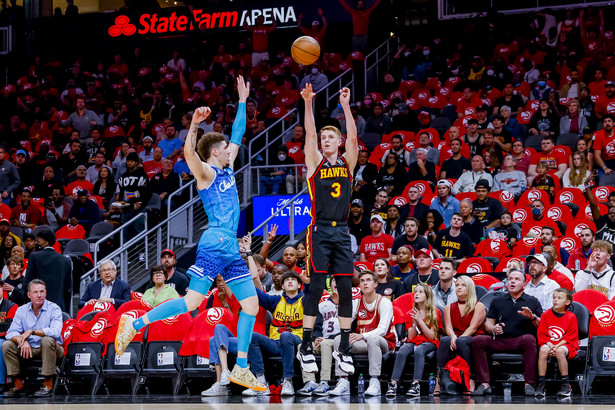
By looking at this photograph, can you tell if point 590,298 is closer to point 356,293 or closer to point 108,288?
point 356,293

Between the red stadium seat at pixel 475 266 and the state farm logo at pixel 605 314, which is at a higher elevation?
the red stadium seat at pixel 475 266

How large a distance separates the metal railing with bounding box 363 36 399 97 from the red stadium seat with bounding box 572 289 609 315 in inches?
405

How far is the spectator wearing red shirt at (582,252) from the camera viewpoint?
11.0m

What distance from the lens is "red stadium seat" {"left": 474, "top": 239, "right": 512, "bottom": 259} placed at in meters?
12.1

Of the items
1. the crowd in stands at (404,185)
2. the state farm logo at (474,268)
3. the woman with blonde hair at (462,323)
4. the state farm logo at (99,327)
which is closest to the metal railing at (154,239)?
the crowd in stands at (404,185)

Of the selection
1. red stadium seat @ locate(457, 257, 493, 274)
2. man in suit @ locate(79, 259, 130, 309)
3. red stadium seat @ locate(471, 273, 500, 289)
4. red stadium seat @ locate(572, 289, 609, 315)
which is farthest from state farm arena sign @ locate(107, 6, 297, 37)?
red stadium seat @ locate(572, 289, 609, 315)

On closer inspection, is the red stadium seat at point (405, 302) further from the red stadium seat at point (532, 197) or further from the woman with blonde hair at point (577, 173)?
the woman with blonde hair at point (577, 173)

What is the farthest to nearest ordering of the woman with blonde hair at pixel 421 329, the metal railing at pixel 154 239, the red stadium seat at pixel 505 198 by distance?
the metal railing at pixel 154 239, the red stadium seat at pixel 505 198, the woman with blonde hair at pixel 421 329

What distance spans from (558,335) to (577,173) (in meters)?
5.25

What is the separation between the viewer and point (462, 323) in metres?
9.66

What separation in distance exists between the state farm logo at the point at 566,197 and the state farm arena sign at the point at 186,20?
9.76 metres

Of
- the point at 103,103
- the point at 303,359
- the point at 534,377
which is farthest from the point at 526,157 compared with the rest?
the point at 103,103

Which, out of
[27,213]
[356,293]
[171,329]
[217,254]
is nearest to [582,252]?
[356,293]

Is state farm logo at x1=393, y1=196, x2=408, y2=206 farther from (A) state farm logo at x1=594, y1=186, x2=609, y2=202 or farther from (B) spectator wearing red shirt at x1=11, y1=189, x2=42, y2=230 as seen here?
(B) spectator wearing red shirt at x1=11, y1=189, x2=42, y2=230
